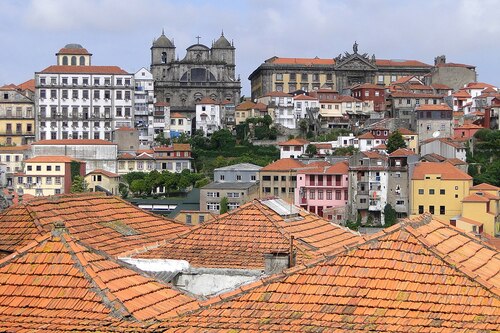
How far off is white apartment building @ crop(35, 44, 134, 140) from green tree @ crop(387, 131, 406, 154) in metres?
28.1

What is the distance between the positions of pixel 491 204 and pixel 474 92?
4706 cm

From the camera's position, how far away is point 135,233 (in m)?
21.3

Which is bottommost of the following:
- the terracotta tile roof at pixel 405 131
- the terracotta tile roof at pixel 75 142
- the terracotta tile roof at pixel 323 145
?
the terracotta tile roof at pixel 323 145

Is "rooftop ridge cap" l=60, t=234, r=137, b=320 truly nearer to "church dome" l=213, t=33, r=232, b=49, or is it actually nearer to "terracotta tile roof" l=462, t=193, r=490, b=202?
"terracotta tile roof" l=462, t=193, r=490, b=202

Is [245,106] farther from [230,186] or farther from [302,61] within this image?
[230,186]

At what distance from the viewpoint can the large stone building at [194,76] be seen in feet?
405

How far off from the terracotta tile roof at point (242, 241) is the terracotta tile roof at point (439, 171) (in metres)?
61.5

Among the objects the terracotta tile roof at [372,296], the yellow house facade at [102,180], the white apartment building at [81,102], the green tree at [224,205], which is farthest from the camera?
the white apartment building at [81,102]

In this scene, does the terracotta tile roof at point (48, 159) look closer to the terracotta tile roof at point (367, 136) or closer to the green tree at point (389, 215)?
the green tree at point (389, 215)

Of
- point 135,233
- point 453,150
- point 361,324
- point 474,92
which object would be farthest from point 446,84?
point 361,324

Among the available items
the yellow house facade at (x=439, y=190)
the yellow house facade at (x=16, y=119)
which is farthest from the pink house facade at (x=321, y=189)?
the yellow house facade at (x=16, y=119)

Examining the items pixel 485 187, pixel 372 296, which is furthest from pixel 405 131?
pixel 372 296

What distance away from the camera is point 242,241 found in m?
19.2

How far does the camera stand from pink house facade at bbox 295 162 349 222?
8412 centimetres
